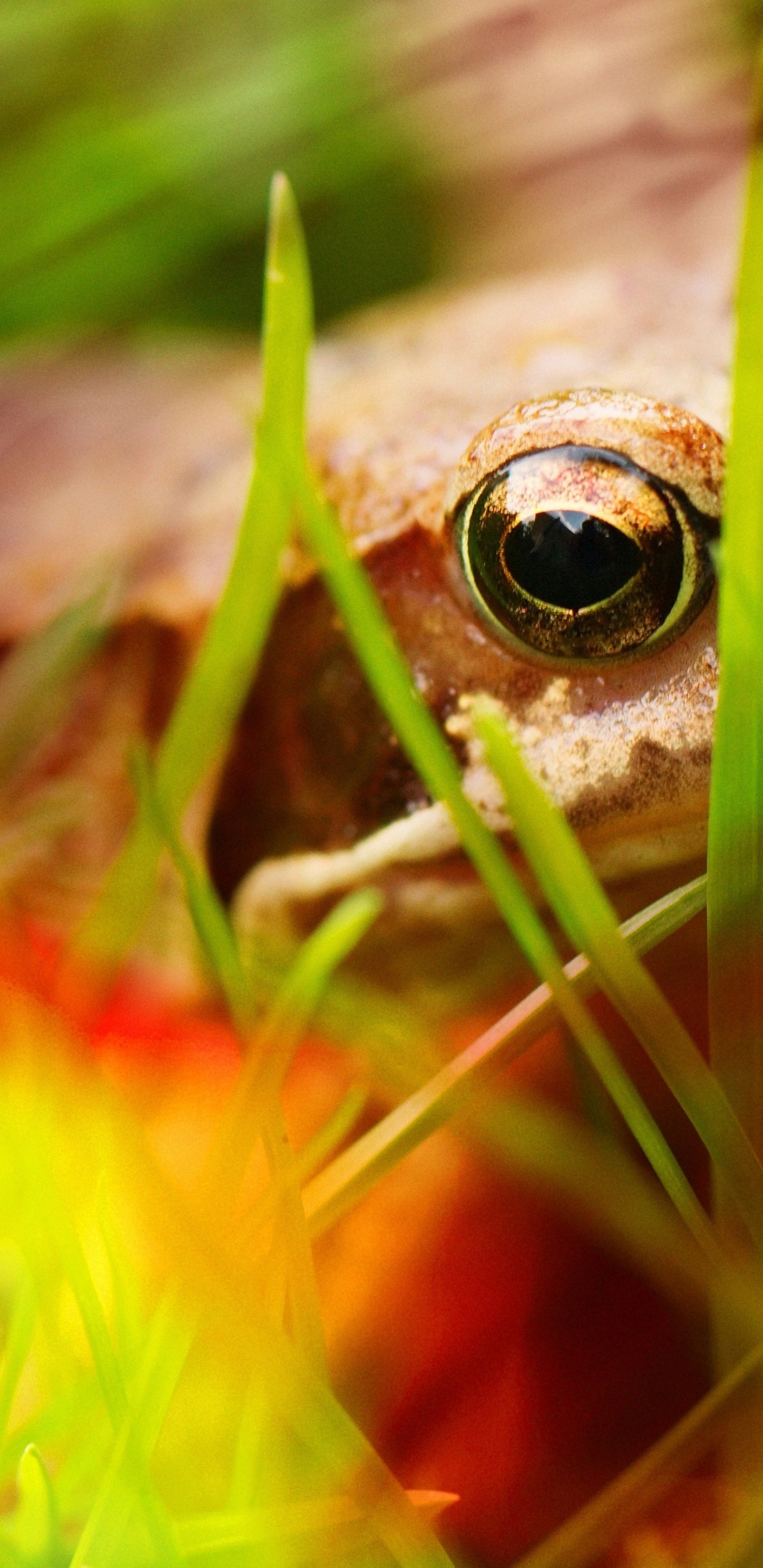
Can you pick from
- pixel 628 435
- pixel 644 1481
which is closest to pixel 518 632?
pixel 628 435

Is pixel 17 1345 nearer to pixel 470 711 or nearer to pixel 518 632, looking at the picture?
pixel 470 711

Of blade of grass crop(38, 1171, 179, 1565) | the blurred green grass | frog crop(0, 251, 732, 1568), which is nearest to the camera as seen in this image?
blade of grass crop(38, 1171, 179, 1565)

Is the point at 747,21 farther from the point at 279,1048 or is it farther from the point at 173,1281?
the point at 173,1281

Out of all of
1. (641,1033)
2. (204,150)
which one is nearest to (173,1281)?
(641,1033)

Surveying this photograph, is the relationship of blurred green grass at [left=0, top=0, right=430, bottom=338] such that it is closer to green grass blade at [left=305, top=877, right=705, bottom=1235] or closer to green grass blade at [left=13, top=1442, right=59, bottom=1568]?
green grass blade at [left=305, top=877, right=705, bottom=1235]

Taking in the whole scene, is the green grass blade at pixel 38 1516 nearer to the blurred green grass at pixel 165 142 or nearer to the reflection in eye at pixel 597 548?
the reflection in eye at pixel 597 548

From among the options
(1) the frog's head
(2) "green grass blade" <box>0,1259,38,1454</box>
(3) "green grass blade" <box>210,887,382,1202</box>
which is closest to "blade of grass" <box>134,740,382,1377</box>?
(3) "green grass blade" <box>210,887,382,1202</box>

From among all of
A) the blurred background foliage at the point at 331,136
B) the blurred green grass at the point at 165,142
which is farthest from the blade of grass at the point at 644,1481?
the blurred green grass at the point at 165,142

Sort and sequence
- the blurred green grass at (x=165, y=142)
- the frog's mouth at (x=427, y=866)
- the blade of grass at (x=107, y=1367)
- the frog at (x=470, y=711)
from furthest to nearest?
the blurred green grass at (x=165, y=142)
the frog's mouth at (x=427, y=866)
the frog at (x=470, y=711)
the blade of grass at (x=107, y=1367)
